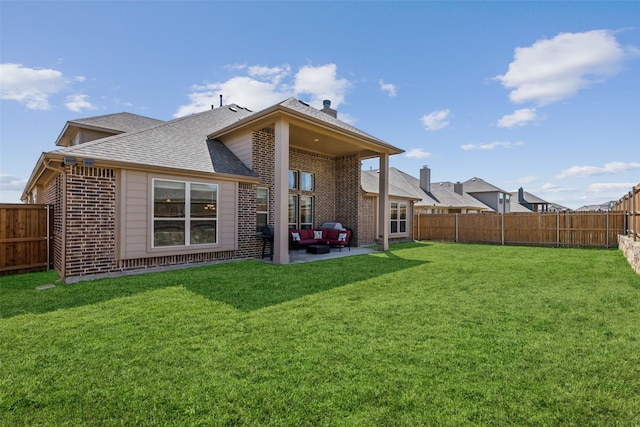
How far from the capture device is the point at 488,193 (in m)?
33.3

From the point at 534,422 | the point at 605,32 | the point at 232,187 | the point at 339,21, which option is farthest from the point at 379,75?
the point at 534,422

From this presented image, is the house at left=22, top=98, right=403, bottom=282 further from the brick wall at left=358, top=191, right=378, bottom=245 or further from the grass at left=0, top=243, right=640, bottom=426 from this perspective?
the brick wall at left=358, top=191, right=378, bottom=245

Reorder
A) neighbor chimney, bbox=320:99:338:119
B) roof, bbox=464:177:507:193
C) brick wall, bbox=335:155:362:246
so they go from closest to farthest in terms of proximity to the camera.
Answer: brick wall, bbox=335:155:362:246 → neighbor chimney, bbox=320:99:338:119 → roof, bbox=464:177:507:193

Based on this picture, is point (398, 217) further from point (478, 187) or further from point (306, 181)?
point (478, 187)

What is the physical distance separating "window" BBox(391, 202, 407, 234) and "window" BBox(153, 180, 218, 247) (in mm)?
9936

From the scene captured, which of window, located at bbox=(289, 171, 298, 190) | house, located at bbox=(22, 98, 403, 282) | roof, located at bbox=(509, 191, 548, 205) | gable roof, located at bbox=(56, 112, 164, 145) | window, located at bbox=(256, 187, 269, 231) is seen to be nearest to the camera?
house, located at bbox=(22, 98, 403, 282)

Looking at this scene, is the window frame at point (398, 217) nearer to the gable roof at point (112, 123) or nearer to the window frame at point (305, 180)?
the window frame at point (305, 180)

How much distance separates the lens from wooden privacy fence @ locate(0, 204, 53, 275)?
742 centimetres

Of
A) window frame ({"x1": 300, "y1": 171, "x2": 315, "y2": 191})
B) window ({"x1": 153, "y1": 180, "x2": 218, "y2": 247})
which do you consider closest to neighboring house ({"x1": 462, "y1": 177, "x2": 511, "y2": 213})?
window frame ({"x1": 300, "y1": 171, "x2": 315, "y2": 191})

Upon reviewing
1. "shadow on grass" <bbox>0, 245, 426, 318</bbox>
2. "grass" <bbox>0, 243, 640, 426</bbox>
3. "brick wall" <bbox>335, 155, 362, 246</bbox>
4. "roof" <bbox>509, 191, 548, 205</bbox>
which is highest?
"roof" <bbox>509, 191, 548, 205</bbox>

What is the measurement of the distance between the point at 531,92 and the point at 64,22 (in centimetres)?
1482

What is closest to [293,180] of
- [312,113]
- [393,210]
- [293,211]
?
[293,211]

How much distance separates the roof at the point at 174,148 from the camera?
7.15 metres

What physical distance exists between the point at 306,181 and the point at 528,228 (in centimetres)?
1134
